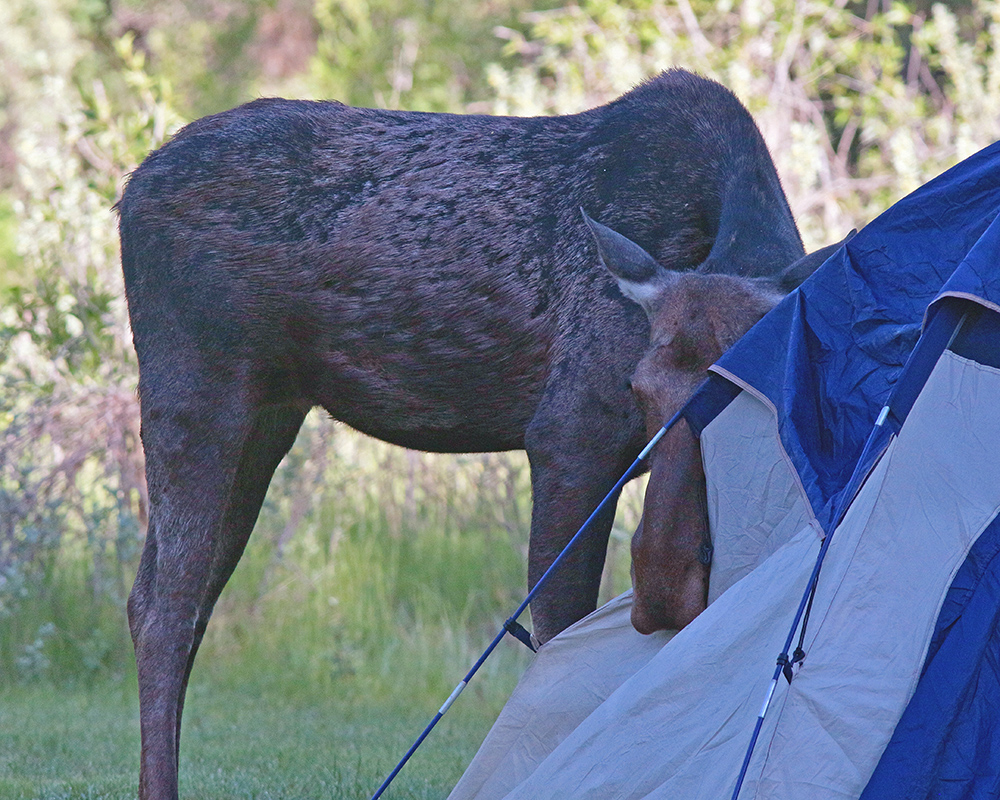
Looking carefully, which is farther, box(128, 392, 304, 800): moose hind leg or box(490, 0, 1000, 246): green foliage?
box(490, 0, 1000, 246): green foliage

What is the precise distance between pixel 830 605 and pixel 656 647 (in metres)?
0.81

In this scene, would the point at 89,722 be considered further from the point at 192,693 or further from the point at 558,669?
the point at 558,669

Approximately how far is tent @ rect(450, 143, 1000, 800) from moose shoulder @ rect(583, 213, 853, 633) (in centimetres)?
7

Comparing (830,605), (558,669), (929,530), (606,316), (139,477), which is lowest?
(139,477)

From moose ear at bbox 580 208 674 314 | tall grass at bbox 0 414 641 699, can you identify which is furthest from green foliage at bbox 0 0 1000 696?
moose ear at bbox 580 208 674 314

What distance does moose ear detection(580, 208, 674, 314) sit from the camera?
3943 millimetres

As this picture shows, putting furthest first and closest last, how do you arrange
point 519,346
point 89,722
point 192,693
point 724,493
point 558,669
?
1. point 192,693
2. point 89,722
3. point 519,346
4. point 558,669
5. point 724,493

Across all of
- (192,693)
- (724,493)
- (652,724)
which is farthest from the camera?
(192,693)

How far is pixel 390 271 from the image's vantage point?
4414mm

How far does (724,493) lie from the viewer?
3660 mm

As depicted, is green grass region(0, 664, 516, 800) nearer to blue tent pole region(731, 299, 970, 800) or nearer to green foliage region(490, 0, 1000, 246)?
blue tent pole region(731, 299, 970, 800)

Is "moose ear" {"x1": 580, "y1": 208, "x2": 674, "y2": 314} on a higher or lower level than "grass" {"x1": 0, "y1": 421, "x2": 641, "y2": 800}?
higher

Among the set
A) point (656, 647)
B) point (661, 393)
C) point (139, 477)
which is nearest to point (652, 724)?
point (656, 647)

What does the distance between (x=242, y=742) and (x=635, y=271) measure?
3035 mm
